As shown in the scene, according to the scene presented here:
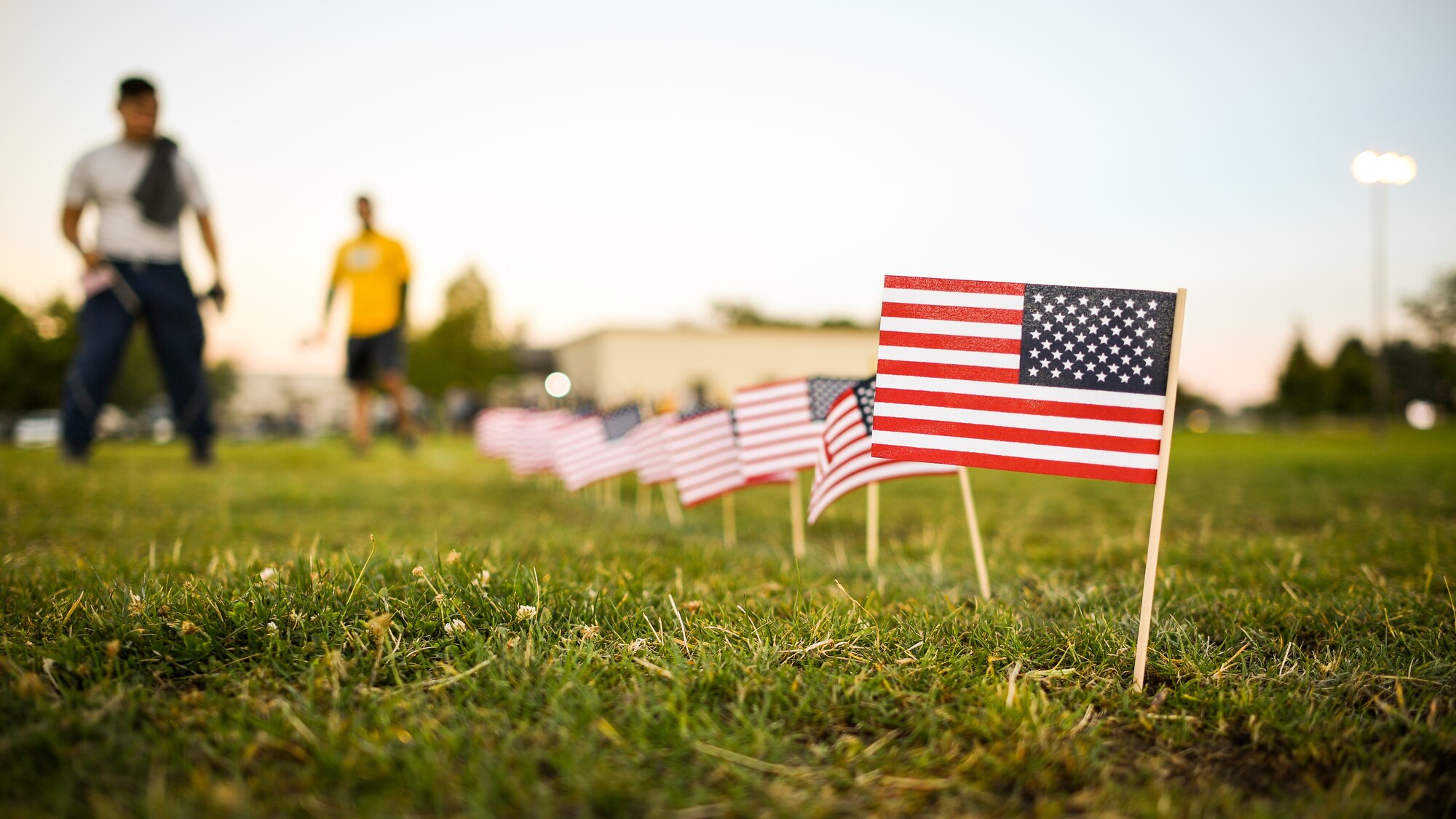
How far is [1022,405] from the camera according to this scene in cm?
246

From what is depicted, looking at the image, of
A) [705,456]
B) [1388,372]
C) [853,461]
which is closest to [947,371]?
[853,461]

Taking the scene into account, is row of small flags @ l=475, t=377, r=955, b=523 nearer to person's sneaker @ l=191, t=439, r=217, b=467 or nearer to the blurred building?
person's sneaker @ l=191, t=439, r=217, b=467

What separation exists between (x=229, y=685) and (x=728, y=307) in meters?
92.2

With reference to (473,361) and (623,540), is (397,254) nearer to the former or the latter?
(623,540)

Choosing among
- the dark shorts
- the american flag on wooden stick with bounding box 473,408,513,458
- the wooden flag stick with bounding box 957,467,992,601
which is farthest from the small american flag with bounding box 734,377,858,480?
the american flag on wooden stick with bounding box 473,408,513,458

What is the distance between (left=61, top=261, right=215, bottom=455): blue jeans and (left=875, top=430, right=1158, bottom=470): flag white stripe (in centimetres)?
663

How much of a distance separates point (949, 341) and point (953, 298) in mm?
141

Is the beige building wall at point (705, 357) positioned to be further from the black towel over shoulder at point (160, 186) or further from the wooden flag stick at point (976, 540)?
the wooden flag stick at point (976, 540)

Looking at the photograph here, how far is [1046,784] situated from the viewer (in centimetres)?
158

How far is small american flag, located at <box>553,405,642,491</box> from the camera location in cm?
632

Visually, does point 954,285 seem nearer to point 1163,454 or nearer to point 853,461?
point 1163,454

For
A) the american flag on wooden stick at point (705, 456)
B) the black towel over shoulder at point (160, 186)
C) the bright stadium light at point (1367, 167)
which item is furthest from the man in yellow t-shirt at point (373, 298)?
the bright stadium light at point (1367, 167)

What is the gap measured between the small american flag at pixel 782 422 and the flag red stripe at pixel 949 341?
177cm

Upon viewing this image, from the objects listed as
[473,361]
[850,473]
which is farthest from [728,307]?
[850,473]
